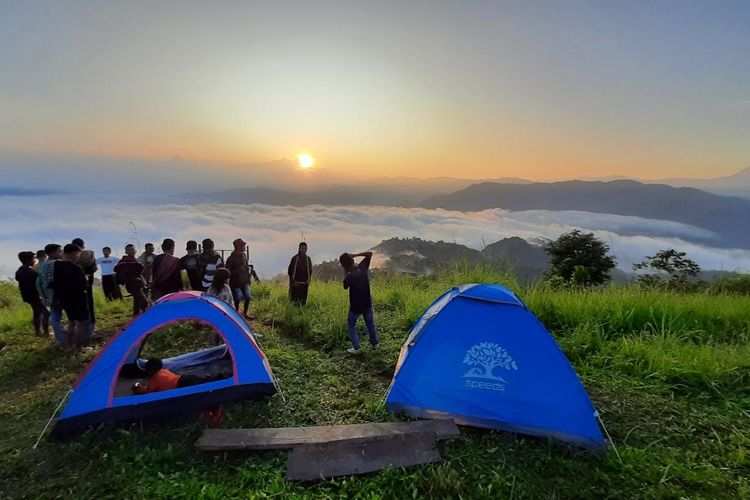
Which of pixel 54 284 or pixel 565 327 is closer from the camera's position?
pixel 54 284

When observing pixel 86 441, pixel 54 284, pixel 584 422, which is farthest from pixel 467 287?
pixel 54 284

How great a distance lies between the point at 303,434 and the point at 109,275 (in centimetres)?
811

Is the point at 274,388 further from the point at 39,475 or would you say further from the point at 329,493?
the point at 39,475

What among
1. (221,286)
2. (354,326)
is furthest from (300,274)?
(354,326)

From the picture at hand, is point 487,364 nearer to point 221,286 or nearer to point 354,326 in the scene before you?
point 354,326

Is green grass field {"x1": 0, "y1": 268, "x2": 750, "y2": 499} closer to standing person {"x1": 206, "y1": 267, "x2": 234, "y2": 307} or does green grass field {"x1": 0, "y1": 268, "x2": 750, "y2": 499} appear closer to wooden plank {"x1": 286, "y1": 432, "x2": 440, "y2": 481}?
wooden plank {"x1": 286, "y1": 432, "x2": 440, "y2": 481}

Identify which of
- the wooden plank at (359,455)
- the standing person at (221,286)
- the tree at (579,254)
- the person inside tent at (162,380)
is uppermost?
the standing person at (221,286)

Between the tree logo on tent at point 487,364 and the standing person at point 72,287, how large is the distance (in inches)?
239

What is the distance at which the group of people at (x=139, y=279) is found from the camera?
22.5ft

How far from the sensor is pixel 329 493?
3.76 metres

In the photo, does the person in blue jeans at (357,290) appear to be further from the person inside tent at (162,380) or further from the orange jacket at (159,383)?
the orange jacket at (159,383)

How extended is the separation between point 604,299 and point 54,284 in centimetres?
943

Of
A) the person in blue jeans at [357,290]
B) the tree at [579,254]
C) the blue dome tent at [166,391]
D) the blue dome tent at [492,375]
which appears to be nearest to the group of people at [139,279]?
the person in blue jeans at [357,290]

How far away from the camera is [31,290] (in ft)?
25.7
